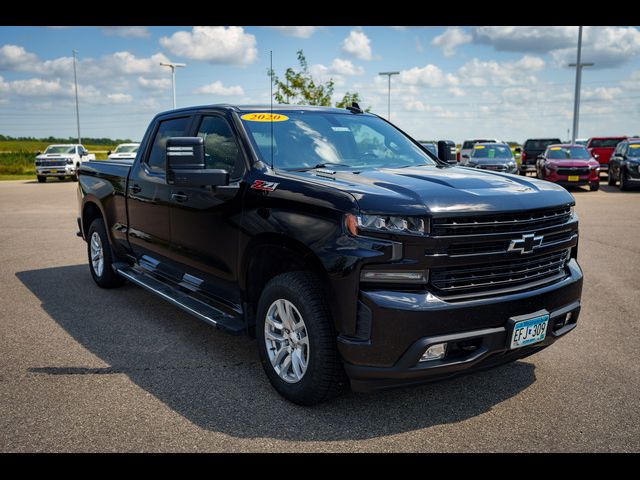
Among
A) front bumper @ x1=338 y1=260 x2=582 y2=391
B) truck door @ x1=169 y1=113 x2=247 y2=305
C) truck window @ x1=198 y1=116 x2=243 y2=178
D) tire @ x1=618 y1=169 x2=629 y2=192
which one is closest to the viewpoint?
front bumper @ x1=338 y1=260 x2=582 y2=391

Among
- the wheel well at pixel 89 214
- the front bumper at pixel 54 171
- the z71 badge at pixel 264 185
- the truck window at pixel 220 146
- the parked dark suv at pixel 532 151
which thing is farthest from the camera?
the front bumper at pixel 54 171

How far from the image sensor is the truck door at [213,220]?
13.9 feet

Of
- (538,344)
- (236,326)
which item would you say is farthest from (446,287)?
(236,326)

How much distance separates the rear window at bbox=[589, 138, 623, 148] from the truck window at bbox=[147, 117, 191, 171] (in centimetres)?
2806

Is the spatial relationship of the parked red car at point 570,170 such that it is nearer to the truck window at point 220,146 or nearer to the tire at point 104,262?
the tire at point 104,262

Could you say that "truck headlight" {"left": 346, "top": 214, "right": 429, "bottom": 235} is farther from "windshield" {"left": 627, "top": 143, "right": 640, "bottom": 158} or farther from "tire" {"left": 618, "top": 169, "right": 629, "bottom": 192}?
"windshield" {"left": 627, "top": 143, "right": 640, "bottom": 158}

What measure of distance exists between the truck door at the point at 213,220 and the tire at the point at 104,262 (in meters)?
1.94

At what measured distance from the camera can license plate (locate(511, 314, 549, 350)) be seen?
11.2ft

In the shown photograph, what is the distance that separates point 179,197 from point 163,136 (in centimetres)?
111

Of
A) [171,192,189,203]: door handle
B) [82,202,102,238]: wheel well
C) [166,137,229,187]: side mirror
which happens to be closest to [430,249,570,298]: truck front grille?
[166,137,229,187]: side mirror

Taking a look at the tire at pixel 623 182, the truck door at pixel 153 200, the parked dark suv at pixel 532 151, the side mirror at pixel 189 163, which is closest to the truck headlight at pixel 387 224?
the side mirror at pixel 189 163
